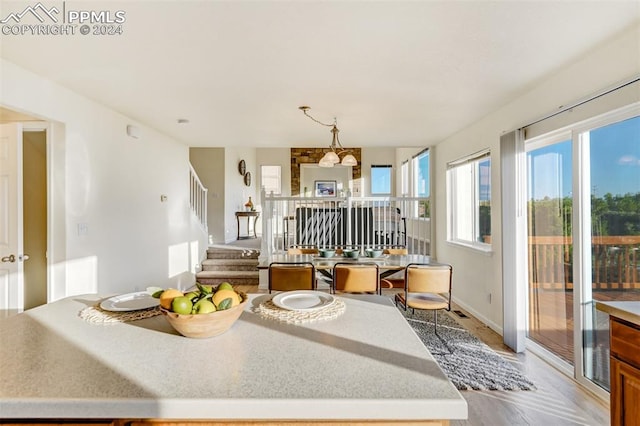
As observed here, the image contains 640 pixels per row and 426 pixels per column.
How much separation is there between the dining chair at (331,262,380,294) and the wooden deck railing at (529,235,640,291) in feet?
5.00

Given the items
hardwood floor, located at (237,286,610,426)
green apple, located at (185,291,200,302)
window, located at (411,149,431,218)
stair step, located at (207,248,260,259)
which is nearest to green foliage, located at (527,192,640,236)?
hardwood floor, located at (237,286,610,426)

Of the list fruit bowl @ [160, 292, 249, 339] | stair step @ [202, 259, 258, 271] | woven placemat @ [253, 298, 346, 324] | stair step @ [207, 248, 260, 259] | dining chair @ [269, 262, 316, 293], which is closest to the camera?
fruit bowl @ [160, 292, 249, 339]

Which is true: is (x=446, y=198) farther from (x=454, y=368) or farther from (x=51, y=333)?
(x=51, y=333)

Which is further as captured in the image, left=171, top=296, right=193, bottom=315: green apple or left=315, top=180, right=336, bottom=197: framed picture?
left=315, top=180, right=336, bottom=197: framed picture

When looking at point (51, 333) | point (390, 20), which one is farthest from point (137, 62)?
point (51, 333)

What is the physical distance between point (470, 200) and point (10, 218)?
512 centimetres

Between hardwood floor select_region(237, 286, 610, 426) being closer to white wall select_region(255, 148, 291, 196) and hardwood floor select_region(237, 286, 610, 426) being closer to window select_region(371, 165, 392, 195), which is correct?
window select_region(371, 165, 392, 195)

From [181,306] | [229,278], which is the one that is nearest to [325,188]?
[229,278]

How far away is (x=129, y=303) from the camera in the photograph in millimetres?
1405

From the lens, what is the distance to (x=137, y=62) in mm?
2301

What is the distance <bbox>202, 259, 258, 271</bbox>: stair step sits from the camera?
585 centimetres

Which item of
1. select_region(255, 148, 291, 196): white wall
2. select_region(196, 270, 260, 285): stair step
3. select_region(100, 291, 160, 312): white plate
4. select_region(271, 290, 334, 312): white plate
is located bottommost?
select_region(196, 270, 260, 285): stair step

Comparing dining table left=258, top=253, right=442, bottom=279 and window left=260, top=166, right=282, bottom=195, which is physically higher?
window left=260, top=166, right=282, bottom=195

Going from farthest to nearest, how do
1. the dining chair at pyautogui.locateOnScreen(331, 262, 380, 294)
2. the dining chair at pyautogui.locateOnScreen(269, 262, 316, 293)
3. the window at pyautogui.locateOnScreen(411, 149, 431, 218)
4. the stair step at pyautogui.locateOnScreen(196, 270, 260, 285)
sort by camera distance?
the window at pyautogui.locateOnScreen(411, 149, 431, 218)
the stair step at pyautogui.locateOnScreen(196, 270, 260, 285)
the dining chair at pyautogui.locateOnScreen(331, 262, 380, 294)
the dining chair at pyautogui.locateOnScreen(269, 262, 316, 293)
